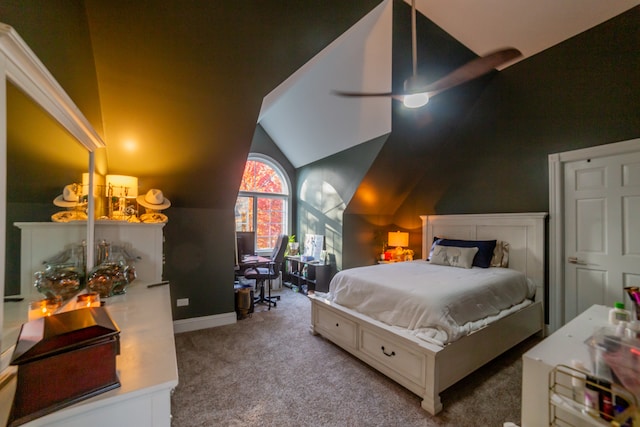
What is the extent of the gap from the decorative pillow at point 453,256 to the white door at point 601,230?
3.17 feet

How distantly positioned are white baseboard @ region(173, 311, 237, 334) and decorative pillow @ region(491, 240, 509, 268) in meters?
3.40

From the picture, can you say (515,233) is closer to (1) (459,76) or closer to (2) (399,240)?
(2) (399,240)

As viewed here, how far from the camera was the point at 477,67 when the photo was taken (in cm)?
189

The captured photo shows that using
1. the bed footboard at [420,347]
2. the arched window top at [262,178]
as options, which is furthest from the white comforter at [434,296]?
the arched window top at [262,178]

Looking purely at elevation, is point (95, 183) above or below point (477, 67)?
below

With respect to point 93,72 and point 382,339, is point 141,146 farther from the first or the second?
point 382,339

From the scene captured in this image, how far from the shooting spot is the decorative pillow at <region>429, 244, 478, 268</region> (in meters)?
3.24

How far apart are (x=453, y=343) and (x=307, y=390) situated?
1.15m

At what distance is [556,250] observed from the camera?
2984mm

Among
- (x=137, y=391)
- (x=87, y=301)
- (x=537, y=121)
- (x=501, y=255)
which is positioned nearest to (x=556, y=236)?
(x=501, y=255)

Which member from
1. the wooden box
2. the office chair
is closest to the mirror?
the wooden box

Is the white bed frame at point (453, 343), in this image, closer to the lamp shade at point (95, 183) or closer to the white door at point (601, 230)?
the white door at point (601, 230)

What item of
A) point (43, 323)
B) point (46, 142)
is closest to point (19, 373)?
point (43, 323)

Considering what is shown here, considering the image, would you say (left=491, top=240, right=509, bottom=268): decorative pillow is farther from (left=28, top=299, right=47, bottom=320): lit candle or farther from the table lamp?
(left=28, top=299, right=47, bottom=320): lit candle
